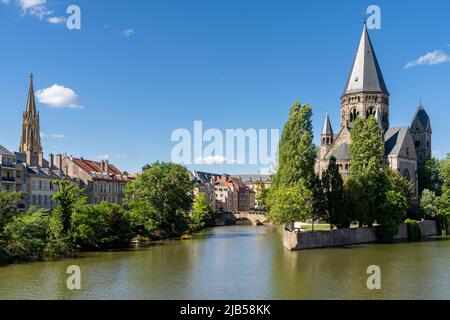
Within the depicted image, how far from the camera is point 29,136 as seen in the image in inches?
3880

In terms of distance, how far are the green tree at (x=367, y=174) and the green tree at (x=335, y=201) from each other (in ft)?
4.59

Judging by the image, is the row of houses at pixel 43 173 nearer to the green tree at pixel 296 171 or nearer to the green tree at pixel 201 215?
the green tree at pixel 201 215

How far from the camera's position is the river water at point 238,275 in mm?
32438

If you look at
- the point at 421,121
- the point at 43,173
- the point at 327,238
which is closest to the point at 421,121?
the point at 421,121

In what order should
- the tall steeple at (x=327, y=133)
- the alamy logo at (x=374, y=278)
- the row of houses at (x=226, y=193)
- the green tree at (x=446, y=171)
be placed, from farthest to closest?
the row of houses at (x=226, y=193)
the tall steeple at (x=327, y=133)
the green tree at (x=446, y=171)
the alamy logo at (x=374, y=278)

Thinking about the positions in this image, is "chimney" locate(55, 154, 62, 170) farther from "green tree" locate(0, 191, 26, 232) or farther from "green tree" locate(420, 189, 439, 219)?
"green tree" locate(420, 189, 439, 219)

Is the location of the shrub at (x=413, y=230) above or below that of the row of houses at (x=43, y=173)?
below

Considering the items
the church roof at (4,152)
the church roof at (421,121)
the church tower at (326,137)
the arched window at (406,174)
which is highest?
the church roof at (421,121)

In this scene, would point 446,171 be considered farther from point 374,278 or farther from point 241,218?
A: point 241,218

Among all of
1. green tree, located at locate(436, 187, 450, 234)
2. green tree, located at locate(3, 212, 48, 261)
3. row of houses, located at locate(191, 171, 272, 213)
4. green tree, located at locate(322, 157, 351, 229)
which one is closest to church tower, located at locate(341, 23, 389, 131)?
green tree, located at locate(436, 187, 450, 234)

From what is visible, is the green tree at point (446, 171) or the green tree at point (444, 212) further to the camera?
the green tree at point (446, 171)

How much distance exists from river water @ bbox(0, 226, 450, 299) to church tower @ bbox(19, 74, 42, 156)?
52.1 meters

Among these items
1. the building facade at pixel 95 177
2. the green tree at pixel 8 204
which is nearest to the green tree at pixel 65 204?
the green tree at pixel 8 204
